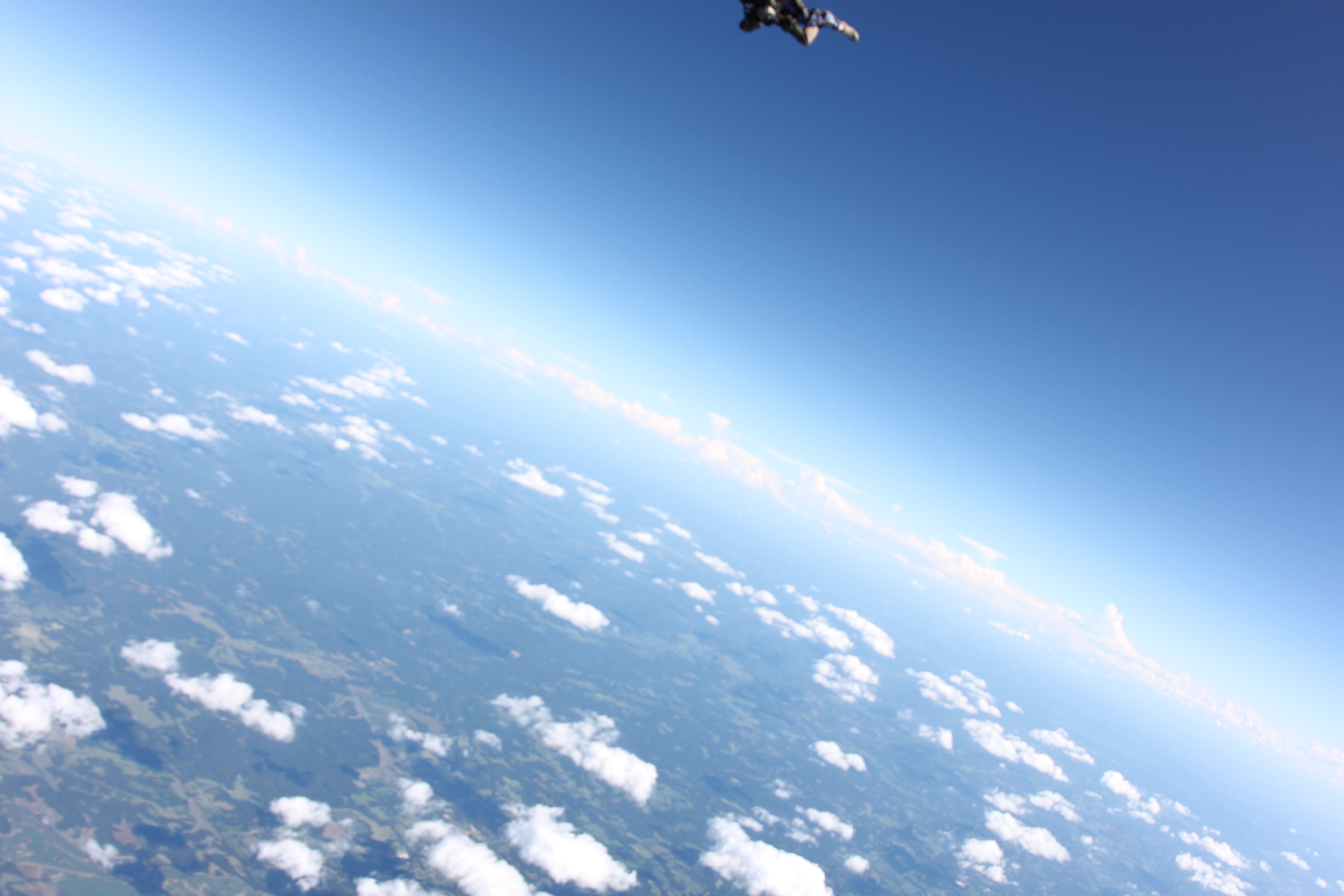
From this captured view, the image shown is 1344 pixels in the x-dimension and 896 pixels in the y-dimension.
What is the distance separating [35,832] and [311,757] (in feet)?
75.0

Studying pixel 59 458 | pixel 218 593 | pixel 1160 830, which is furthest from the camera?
pixel 1160 830

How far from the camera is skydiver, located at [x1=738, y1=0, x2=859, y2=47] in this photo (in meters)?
8.15

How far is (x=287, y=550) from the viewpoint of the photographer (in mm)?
109875

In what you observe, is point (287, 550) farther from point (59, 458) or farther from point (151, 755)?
point (151, 755)

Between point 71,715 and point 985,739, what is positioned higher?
point 985,739

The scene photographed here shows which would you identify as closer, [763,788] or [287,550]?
[763,788]

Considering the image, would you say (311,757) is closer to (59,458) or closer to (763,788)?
(763,788)

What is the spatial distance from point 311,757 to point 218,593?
43.6 m

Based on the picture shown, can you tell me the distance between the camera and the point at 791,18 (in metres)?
8.38

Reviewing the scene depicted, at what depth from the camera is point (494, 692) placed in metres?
93.4

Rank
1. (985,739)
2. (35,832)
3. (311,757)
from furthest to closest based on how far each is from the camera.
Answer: (985,739), (311,757), (35,832)

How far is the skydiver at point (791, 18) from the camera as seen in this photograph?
8.15 meters

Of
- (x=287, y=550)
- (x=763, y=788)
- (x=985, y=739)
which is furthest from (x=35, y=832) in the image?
(x=985, y=739)

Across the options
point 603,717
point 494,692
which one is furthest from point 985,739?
point 494,692
